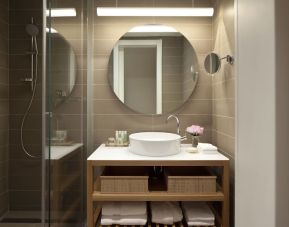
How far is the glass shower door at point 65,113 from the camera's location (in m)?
1.40

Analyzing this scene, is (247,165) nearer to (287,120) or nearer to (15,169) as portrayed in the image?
(287,120)

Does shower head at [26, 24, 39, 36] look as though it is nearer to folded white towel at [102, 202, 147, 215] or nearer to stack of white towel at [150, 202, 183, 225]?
folded white towel at [102, 202, 147, 215]

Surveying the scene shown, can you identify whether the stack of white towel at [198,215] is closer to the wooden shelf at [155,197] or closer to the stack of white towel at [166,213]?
the stack of white towel at [166,213]

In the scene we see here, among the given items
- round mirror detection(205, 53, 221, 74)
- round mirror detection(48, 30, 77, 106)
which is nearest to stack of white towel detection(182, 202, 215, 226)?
round mirror detection(205, 53, 221, 74)

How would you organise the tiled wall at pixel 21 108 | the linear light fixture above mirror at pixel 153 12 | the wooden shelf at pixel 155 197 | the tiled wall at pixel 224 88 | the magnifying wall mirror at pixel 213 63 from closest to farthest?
the wooden shelf at pixel 155 197 → the tiled wall at pixel 224 88 → the magnifying wall mirror at pixel 213 63 → the linear light fixture above mirror at pixel 153 12 → the tiled wall at pixel 21 108

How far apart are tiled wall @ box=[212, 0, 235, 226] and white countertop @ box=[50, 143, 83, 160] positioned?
120 centimetres

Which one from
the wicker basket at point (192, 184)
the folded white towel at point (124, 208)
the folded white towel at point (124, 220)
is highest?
the wicker basket at point (192, 184)

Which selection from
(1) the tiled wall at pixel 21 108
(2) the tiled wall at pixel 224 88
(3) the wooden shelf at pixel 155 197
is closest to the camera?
(3) the wooden shelf at pixel 155 197

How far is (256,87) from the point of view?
34.6 inches

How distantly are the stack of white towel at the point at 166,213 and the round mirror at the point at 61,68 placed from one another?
1.06 m

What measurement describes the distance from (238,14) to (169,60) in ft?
4.13

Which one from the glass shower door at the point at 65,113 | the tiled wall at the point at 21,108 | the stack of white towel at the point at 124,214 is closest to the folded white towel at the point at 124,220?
the stack of white towel at the point at 124,214

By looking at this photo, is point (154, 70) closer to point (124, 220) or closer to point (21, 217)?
point (124, 220)

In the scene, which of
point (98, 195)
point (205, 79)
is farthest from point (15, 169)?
point (205, 79)
